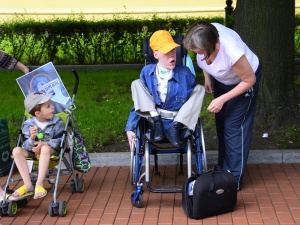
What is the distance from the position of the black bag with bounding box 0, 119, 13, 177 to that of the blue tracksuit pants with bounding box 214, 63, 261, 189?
8.18 feet

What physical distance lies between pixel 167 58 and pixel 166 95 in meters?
0.37

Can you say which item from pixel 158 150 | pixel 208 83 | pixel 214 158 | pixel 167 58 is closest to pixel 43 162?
pixel 158 150

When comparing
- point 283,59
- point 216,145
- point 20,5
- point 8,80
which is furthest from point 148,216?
point 20,5

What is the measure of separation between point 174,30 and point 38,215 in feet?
25.5

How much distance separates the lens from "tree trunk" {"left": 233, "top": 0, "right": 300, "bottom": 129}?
873 centimetres

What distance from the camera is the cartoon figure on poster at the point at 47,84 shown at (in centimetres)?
700

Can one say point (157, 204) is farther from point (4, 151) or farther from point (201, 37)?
point (4, 151)

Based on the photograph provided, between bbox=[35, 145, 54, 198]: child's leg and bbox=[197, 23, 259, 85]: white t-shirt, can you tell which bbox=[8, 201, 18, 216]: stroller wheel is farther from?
bbox=[197, 23, 259, 85]: white t-shirt

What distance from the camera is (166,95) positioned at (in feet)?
22.1

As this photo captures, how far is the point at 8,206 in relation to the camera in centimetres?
636

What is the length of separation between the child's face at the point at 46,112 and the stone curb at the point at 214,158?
136 centimetres

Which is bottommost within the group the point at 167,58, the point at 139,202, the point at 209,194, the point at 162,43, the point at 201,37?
the point at 139,202

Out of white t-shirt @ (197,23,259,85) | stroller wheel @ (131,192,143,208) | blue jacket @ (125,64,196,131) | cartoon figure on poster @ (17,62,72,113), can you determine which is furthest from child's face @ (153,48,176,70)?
stroller wheel @ (131,192,143,208)

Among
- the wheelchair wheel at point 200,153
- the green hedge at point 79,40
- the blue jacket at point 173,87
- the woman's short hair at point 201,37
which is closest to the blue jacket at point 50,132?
the blue jacket at point 173,87
